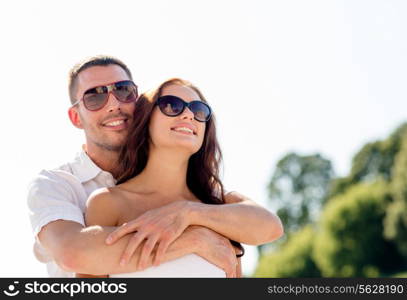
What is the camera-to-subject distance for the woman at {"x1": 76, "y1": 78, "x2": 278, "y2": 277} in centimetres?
478

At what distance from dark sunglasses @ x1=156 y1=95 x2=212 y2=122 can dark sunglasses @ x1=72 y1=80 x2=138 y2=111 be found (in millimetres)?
621

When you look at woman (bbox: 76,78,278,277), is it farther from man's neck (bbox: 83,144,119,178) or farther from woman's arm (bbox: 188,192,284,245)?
man's neck (bbox: 83,144,119,178)

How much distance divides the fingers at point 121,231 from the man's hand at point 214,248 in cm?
31

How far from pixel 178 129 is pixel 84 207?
83cm

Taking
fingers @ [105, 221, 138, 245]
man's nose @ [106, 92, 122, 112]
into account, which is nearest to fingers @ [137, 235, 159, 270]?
fingers @ [105, 221, 138, 245]

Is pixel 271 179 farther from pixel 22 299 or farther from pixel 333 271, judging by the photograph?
pixel 22 299

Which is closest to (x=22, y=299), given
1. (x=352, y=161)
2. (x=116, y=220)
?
(x=116, y=220)

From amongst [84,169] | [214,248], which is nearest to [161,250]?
[214,248]

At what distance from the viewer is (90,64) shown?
Result: 6051 millimetres

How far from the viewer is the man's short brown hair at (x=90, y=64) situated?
6.03 meters

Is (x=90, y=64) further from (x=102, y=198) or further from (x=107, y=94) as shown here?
(x=102, y=198)

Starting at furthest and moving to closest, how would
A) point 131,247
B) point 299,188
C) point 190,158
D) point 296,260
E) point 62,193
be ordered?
point 299,188
point 296,260
point 190,158
point 62,193
point 131,247

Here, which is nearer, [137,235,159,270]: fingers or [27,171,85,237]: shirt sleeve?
[137,235,159,270]: fingers

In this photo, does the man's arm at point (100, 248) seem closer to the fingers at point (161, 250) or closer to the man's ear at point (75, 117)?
the fingers at point (161, 250)
